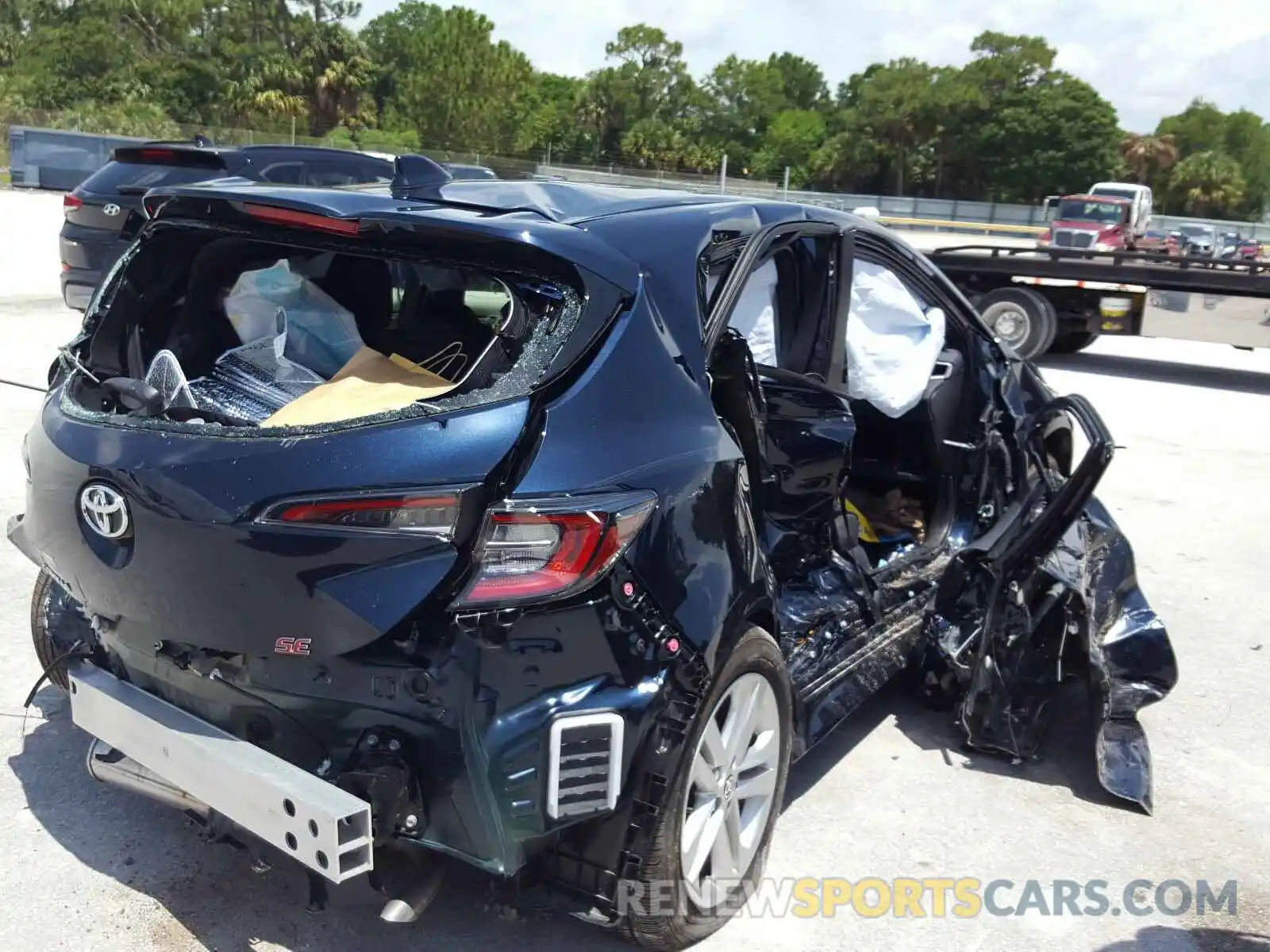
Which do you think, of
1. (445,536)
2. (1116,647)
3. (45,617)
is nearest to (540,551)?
(445,536)

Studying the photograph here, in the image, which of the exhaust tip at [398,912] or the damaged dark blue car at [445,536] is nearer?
the damaged dark blue car at [445,536]

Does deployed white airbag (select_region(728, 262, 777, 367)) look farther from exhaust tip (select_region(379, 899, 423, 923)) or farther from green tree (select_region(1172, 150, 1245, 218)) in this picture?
green tree (select_region(1172, 150, 1245, 218))

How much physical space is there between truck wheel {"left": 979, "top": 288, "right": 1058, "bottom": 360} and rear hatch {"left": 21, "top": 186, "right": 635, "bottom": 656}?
451 inches

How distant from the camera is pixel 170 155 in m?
9.24

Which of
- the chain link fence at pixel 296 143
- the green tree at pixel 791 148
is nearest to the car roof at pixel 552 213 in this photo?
the chain link fence at pixel 296 143

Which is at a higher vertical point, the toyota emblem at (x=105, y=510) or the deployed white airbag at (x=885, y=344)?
the deployed white airbag at (x=885, y=344)

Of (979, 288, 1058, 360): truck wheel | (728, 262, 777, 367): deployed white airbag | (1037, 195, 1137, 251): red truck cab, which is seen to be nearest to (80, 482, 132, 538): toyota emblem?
(728, 262, 777, 367): deployed white airbag

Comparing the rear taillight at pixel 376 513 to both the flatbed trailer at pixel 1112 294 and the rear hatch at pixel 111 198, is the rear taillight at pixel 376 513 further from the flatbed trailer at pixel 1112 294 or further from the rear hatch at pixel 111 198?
the flatbed trailer at pixel 1112 294

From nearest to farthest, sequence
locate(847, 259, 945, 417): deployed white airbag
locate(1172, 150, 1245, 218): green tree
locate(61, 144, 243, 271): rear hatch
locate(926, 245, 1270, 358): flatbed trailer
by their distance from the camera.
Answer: locate(847, 259, 945, 417): deployed white airbag < locate(61, 144, 243, 271): rear hatch < locate(926, 245, 1270, 358): flatbed trailer < locate(1172, 150, 1245, 218): green tree

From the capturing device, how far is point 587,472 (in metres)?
2.29

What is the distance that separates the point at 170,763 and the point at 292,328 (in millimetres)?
1132

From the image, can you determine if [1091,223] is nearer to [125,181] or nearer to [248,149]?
[248,149]

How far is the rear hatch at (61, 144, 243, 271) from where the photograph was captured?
9.30 meters

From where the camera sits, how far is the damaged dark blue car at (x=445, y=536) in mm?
2191
